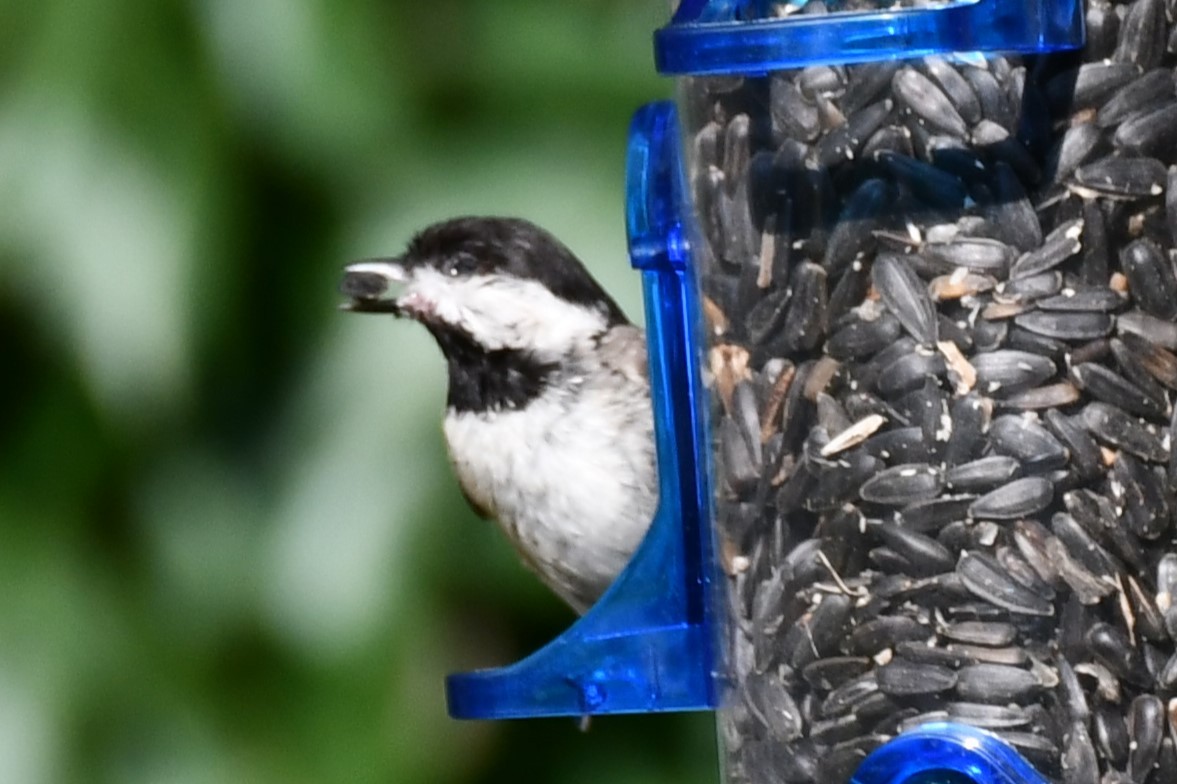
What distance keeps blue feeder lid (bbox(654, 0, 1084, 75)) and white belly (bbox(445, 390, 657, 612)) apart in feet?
2.25

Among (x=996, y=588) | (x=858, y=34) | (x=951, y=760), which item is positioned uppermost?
(x=858, y=34)

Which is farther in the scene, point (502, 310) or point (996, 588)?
point (502, 310)

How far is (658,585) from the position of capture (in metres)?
1.56

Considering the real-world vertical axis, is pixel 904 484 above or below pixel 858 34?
below

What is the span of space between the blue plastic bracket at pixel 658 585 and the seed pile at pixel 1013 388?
0.24 m

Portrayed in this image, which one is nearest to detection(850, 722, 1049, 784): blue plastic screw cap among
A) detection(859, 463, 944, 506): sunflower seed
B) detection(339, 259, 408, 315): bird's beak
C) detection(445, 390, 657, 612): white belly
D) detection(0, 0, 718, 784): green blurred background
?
detection(859, 463, 944, 506): sunflower seed

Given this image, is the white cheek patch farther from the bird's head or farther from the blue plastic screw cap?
the blue plastic screw cap

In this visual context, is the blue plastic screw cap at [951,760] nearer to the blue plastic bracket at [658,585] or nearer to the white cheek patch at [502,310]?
the blue plastic bracket at [658,585]

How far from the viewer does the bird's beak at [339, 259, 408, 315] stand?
6.19 feet

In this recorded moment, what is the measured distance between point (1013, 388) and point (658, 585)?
0.40 m

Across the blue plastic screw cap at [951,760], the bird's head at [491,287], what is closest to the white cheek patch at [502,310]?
the bird's head at [491,287]

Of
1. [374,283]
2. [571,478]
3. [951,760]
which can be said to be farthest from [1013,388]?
[374,283]

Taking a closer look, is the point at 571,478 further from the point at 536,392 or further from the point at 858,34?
the point at 858,34

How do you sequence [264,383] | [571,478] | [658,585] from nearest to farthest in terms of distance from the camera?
1. [658,585]
2. [571,478]
3. [264,383]
